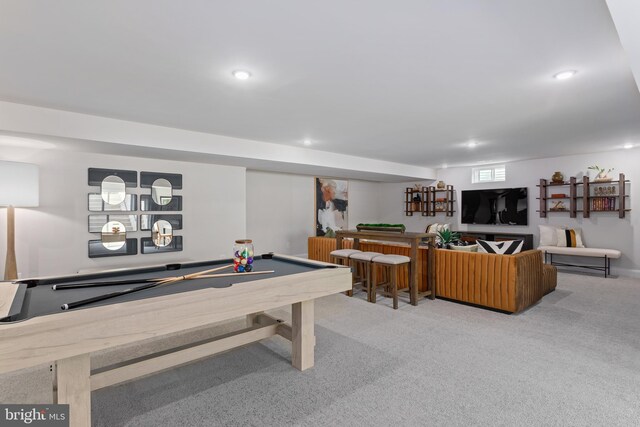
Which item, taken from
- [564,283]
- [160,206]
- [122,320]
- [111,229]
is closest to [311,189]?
[160,206]

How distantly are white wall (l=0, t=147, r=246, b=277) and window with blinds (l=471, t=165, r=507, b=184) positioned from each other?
6.33 m

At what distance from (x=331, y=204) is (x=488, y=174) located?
3880 mm

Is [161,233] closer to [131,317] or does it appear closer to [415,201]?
[131,317]

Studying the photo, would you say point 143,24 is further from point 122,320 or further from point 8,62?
point 122,320

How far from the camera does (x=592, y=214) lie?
20.6ft

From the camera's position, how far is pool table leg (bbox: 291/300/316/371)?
2418mm

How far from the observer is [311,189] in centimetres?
809

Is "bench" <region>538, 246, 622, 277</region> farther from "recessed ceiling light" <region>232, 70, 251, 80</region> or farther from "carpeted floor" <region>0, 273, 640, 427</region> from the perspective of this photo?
"recessed ceiling light" <region>232, 70, 251, 80</region>

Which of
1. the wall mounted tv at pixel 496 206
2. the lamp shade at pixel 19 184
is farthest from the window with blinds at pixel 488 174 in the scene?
the lamp shade at pixel 19 184

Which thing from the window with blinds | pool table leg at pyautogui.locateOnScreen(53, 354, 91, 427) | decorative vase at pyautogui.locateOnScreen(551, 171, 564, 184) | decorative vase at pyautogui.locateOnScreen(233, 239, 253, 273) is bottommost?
pool table leg at pyautogui.locateOnScreen(53, 354, 91, 427)

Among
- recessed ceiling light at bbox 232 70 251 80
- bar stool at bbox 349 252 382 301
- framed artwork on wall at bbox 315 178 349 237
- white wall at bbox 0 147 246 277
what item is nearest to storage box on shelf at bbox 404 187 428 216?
framed artwork on wall at bbox 315 178 349 237

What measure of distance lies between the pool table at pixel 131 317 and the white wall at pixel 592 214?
6.24 meters

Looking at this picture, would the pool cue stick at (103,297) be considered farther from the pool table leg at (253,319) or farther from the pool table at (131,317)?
the pool table leg at (253,319)

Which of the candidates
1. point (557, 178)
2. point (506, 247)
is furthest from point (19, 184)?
point (557, 178)
